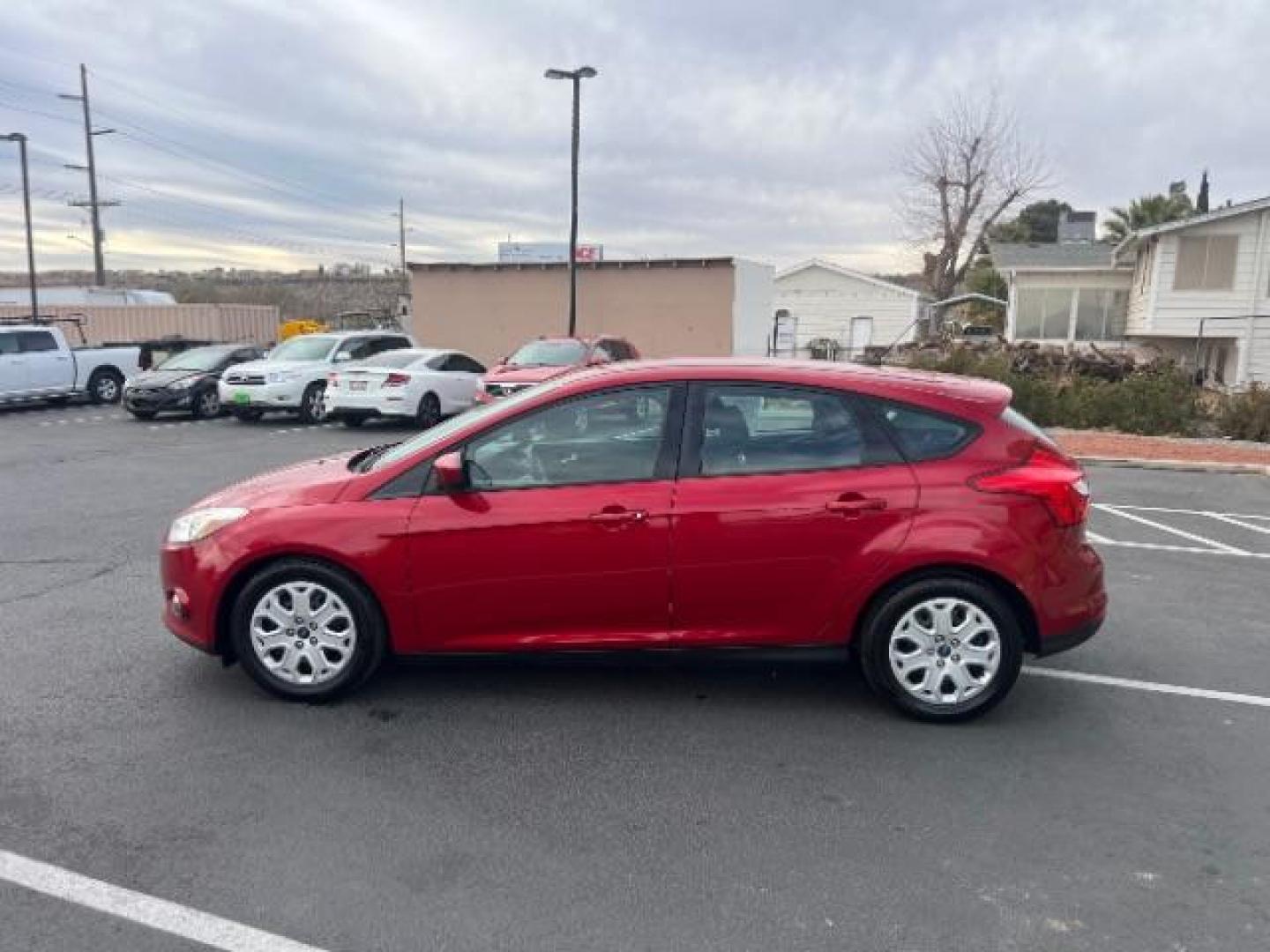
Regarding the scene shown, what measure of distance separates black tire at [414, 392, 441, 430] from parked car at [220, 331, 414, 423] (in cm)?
175

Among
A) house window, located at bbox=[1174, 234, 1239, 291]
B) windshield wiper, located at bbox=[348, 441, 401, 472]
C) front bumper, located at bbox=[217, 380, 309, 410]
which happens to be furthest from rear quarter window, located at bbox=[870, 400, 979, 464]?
house window, located at bbox=[1174, 234, 1239, 291]

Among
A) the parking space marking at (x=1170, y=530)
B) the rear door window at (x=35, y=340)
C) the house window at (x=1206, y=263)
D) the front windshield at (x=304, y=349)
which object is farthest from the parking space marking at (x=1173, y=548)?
the rear door window at (x=35, y=340)

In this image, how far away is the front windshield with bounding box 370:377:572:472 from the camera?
14.3 feet

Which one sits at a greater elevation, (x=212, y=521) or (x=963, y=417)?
(x=963, y=417)

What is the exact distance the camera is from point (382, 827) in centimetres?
335

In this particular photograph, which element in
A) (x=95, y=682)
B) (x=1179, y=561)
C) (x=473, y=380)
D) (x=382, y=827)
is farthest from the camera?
(x=473, y=380)

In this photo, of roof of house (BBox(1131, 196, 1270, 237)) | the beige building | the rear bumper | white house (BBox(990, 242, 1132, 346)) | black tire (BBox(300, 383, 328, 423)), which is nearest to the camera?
the rear bumper

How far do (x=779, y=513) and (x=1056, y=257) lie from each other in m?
31.9

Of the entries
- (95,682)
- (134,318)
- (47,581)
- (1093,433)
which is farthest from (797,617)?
(134,318)

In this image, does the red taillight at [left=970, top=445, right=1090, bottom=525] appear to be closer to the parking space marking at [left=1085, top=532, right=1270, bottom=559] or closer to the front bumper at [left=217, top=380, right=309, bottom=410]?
the parking space marking at [left=1085, top=532, right=1270, bottom=559]

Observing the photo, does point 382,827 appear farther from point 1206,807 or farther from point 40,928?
point 1206,807

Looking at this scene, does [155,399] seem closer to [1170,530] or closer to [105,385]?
[105,385]

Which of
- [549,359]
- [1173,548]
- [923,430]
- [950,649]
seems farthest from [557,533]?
[549,359]

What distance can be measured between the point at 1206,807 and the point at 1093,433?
11984mm
